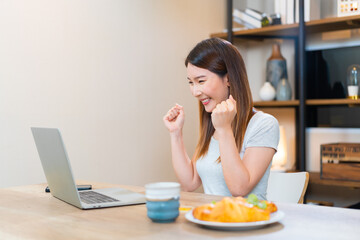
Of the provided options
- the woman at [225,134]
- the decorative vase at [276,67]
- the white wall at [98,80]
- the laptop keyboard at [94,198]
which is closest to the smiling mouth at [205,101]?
the woman at [225,134]

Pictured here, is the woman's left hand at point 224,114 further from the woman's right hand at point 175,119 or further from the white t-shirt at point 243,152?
the woman's right hand at point 175,119

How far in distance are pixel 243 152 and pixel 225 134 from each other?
22 centimetres

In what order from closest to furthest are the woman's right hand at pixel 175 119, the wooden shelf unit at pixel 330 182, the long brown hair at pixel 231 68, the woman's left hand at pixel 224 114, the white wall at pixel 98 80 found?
1. the woman's left hand at pixel 224 114
2. the long brown hair at pixel 231 68
3. the woman's right hand at pixel 175 119
4. the white wall at pixel 98 80
5. the wooden shelf unit at pixel 330 182

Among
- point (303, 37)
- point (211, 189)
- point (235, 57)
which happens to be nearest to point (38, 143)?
point (211, 189)

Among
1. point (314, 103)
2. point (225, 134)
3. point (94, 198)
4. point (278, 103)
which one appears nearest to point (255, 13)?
point (278, 103)

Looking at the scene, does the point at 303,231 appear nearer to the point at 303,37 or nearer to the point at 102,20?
the point at 102,20

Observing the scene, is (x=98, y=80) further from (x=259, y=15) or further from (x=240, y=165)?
(x=240, y=165)

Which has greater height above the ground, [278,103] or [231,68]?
[231,68]

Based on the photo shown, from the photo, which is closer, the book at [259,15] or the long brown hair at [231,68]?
the long brown hair at [231,68]

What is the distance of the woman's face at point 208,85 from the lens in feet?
6.15

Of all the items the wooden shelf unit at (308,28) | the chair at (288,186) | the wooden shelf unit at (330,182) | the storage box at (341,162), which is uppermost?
the wooden shelf unit at (308,28)

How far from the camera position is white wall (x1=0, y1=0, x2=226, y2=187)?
2.59 metres

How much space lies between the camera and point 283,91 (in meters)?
3.57

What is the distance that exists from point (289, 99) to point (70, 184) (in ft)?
8.15
